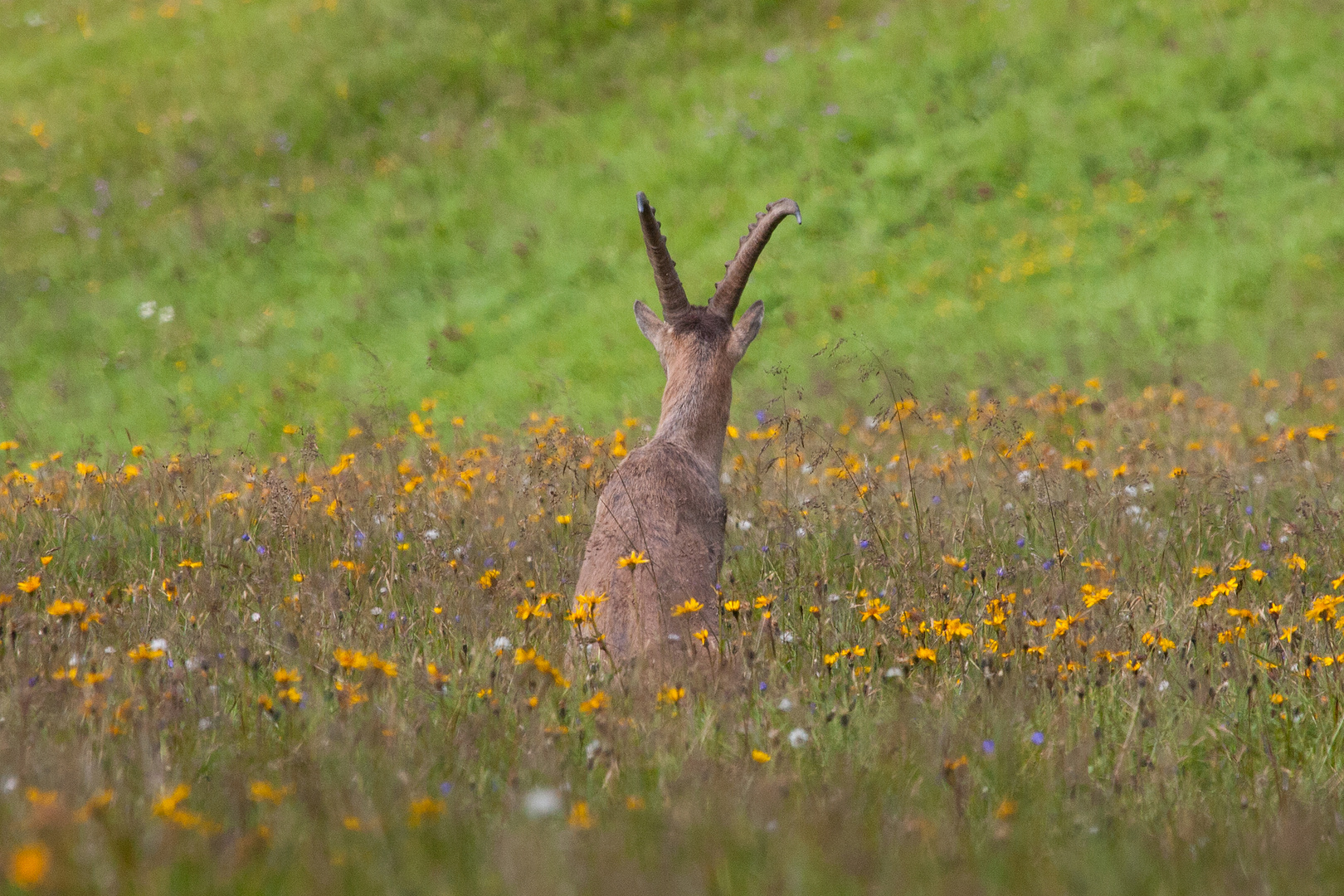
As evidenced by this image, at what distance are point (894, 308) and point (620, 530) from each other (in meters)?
8.53

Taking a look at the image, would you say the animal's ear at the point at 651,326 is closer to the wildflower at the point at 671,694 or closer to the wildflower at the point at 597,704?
the wildflower at the point at 671,694

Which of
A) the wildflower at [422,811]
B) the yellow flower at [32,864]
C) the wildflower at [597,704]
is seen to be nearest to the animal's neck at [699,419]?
the wildflower at [597,704]

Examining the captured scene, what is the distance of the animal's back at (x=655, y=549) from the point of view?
4414 millimetres

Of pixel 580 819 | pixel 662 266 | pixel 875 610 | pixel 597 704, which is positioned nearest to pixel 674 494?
pixel 662 266

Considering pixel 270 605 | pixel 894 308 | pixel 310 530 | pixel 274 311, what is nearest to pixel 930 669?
pixel 270 605

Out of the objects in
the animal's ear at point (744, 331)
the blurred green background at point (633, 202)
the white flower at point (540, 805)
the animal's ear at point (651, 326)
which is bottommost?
the white flower at point (540, 805)

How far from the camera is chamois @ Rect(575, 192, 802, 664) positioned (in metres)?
4.43

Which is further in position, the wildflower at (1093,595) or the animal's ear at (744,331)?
the animal's ear at (744,331)

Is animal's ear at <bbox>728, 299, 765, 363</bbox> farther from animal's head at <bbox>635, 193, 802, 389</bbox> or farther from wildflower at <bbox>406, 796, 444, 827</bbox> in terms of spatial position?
wildflower at <bbox>406, 796, 444, 827</bbox>

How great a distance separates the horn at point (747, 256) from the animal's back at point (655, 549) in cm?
108

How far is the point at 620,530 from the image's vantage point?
4934 millimetres

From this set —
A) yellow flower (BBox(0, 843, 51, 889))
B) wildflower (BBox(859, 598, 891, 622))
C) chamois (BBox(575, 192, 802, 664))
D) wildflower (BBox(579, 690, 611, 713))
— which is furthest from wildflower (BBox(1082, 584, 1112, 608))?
yellow flower (BBox(0, 843, 51, 889))

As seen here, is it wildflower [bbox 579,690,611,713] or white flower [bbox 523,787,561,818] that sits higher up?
wildflower [bbox 579,690,611,713]

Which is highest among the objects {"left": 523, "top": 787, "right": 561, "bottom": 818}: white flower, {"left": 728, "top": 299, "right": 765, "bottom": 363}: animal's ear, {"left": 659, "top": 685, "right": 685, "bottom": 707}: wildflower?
{"left": 728, "top": 299, "right": 765, "bottom": 363}: animal's ear
